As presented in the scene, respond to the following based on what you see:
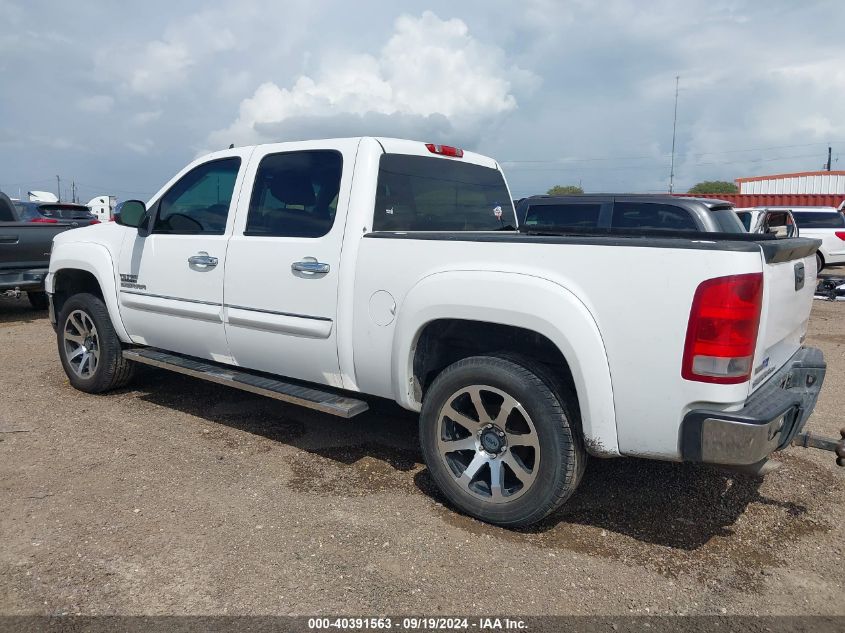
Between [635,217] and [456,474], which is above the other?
[635,217]

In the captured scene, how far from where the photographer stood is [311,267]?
12.8 feet

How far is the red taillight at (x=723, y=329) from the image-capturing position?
2.66 m

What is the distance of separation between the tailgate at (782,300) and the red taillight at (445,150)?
88.6 inches

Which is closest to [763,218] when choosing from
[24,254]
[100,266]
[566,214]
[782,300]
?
[566,214]

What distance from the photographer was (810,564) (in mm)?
3129

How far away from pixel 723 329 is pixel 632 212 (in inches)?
234

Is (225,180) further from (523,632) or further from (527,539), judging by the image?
(523,632)

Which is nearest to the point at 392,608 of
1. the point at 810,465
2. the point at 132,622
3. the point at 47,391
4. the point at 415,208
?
the point at 132,622

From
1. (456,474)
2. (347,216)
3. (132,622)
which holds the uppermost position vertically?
(347,216)

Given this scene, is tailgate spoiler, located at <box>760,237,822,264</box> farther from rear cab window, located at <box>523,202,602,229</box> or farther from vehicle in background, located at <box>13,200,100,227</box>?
vehicle in background, located at <box>13,200,100,227</box>

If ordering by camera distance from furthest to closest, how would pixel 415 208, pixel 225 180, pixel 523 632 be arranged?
1. pixel 225 180
2. pixel 415 208
3. pixel 523 632

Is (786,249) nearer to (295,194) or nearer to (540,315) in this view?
(540,315)

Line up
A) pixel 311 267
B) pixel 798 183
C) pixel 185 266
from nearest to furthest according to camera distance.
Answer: pixel 311 267
pixel 185 266
pixel 798 183

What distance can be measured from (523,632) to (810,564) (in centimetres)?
149
